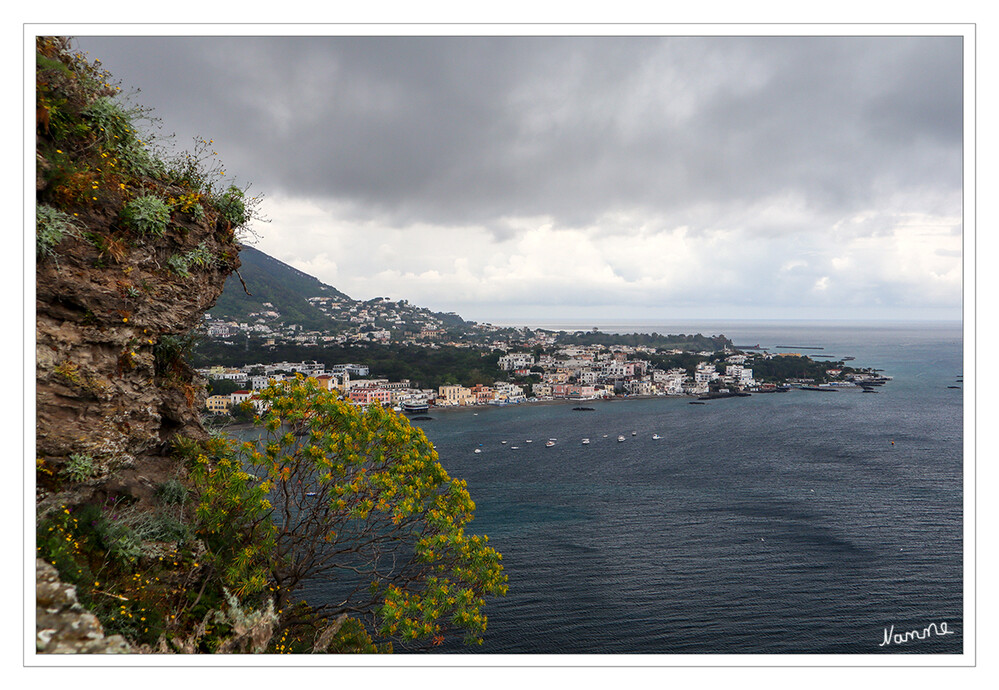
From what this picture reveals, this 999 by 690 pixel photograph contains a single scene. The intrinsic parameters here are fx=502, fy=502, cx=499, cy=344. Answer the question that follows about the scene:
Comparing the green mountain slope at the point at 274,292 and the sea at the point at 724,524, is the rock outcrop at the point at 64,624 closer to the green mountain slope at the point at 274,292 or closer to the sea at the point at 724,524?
the sea at the point at 724,524

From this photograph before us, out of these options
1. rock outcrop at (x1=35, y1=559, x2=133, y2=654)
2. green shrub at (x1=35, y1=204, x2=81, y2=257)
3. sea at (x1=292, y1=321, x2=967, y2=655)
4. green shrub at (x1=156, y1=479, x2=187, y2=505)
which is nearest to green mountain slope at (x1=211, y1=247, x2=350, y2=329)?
sea at (x1=292, y1=321, x2=967, y2=655)

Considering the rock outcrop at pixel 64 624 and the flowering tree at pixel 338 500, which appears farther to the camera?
the flowering tree at pixel 338 500

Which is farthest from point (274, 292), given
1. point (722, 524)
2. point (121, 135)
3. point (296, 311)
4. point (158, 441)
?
point (722, 524)

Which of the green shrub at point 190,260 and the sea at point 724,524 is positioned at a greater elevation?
the green shrub at point 190,260

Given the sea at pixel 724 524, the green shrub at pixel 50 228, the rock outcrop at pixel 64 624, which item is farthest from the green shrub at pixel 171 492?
the sea at pixel 724 524

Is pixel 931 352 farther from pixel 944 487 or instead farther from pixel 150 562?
pixel 150 562

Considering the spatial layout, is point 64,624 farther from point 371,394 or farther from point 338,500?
point 371,394

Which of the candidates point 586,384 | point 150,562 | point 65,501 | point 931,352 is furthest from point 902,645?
point 931,352
